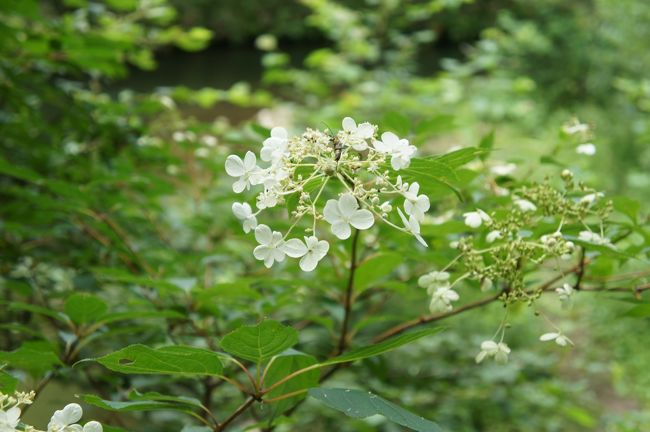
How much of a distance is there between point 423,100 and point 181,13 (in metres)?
8.82

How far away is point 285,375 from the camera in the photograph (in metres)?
0.68

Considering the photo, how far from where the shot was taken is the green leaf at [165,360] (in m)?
0.56

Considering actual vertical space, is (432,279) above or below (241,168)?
below

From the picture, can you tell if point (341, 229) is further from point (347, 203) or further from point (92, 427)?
point (92, 427)

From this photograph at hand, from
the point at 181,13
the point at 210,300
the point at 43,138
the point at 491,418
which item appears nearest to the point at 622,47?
the point at 491,418

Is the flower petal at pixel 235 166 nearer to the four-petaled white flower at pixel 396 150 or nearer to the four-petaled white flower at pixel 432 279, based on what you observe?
the four-petaled white flower at pixel 396 150

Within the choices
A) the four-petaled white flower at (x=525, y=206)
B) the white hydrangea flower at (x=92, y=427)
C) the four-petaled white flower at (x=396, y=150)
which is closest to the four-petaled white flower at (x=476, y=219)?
the four-petaled white flower at (x=525, y=206)

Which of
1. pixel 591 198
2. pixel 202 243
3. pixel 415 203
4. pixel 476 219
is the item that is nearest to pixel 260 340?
pixel 415 203

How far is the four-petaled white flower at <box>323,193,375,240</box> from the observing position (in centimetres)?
56

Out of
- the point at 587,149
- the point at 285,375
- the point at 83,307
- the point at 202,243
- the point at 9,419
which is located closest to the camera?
the point at 9,419

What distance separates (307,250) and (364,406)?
14 centimetres

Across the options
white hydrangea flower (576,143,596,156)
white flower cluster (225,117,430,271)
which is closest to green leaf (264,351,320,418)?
white flower cluster (225,117,430,271)

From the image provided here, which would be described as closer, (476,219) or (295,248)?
(295,248)

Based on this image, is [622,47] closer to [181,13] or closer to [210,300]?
[210,300]
